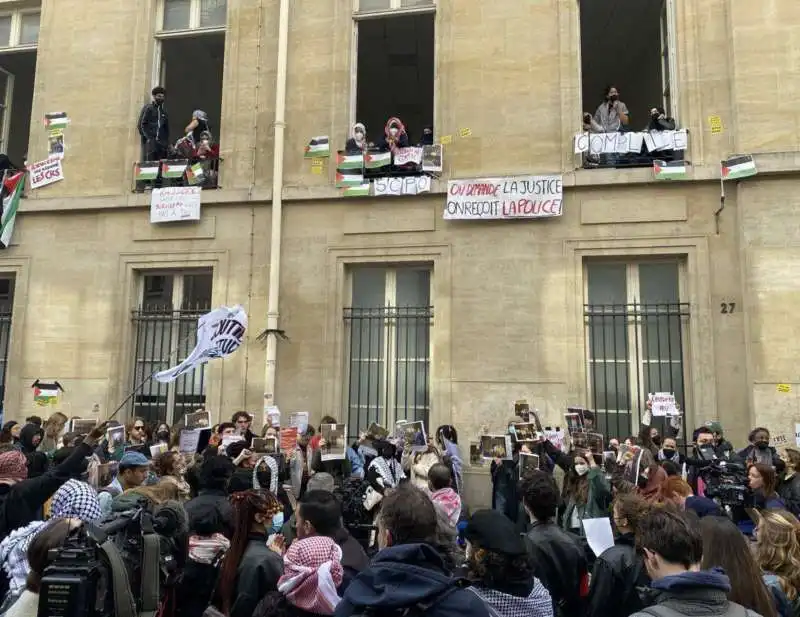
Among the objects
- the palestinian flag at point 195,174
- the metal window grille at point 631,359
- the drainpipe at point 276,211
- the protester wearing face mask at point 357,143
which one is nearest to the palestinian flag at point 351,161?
the protester wearing face mask at point 357,143

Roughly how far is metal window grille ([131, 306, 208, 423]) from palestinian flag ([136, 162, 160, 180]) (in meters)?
2.14

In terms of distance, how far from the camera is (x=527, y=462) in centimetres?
652

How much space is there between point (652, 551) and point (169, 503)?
7.84 ft

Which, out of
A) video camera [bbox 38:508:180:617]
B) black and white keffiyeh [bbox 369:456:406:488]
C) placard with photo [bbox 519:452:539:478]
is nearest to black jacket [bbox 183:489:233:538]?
video camera [bbox 38:508:180:617]

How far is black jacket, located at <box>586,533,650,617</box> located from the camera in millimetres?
3115

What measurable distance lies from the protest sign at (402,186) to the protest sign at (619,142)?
222 centimetres

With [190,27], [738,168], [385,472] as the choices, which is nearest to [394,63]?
[190,27]

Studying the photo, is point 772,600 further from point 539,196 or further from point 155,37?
point 155,37

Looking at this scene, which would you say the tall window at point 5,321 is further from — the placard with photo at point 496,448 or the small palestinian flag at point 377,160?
the placard with photo at point 496,448

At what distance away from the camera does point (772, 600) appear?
2.56 m

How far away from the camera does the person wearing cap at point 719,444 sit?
Answer: 23.1ft

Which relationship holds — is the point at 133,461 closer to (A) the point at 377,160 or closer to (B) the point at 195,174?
(A) the point at 377,160

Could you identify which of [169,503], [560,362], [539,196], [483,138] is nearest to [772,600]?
[169,503]

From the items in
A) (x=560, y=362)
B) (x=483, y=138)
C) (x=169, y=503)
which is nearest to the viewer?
(x=169, y=503)
